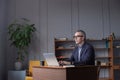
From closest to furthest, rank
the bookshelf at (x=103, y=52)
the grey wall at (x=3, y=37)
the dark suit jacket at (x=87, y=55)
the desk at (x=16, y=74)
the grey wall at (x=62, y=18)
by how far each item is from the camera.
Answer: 1. the dark suit jacket at (x=87, y=55)
2. the desk at (x=16, y=74)
3. the grey wall at (x=3, y=37)
4. the bookshelf at (x=103, y=52)
5. the grey wall at (x=62, y=18)

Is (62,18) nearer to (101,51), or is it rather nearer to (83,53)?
(101,51)

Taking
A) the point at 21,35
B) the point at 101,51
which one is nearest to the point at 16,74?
the point at 21,35

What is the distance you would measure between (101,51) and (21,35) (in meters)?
2.67

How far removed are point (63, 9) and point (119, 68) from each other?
266 cm

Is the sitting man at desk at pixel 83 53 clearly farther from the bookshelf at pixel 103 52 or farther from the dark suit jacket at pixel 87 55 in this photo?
the bookshelf at pixel 103 52

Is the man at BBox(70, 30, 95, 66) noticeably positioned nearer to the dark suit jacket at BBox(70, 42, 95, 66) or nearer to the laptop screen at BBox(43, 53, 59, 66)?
the dark suit jacket at BBox(70, 42, 95, 66)

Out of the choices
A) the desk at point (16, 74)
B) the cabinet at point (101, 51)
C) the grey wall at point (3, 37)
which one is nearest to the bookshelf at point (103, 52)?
the cabinet at point (101, 51)

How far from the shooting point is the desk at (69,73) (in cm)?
278

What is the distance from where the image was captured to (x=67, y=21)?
727 centimetres

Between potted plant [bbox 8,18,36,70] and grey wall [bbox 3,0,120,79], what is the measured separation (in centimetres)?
27

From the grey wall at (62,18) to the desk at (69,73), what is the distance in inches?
155

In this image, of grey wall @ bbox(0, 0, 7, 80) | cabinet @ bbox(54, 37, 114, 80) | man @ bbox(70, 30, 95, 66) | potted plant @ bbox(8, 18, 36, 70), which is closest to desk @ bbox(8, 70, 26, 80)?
grey wall @ bbox(0, 0, 7, 80)

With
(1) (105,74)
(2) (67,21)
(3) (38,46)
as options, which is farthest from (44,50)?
(1) (105,74)

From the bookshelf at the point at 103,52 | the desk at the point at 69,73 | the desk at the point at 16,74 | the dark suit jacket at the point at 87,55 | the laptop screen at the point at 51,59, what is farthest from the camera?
the bookshelf at the point at 103,52
